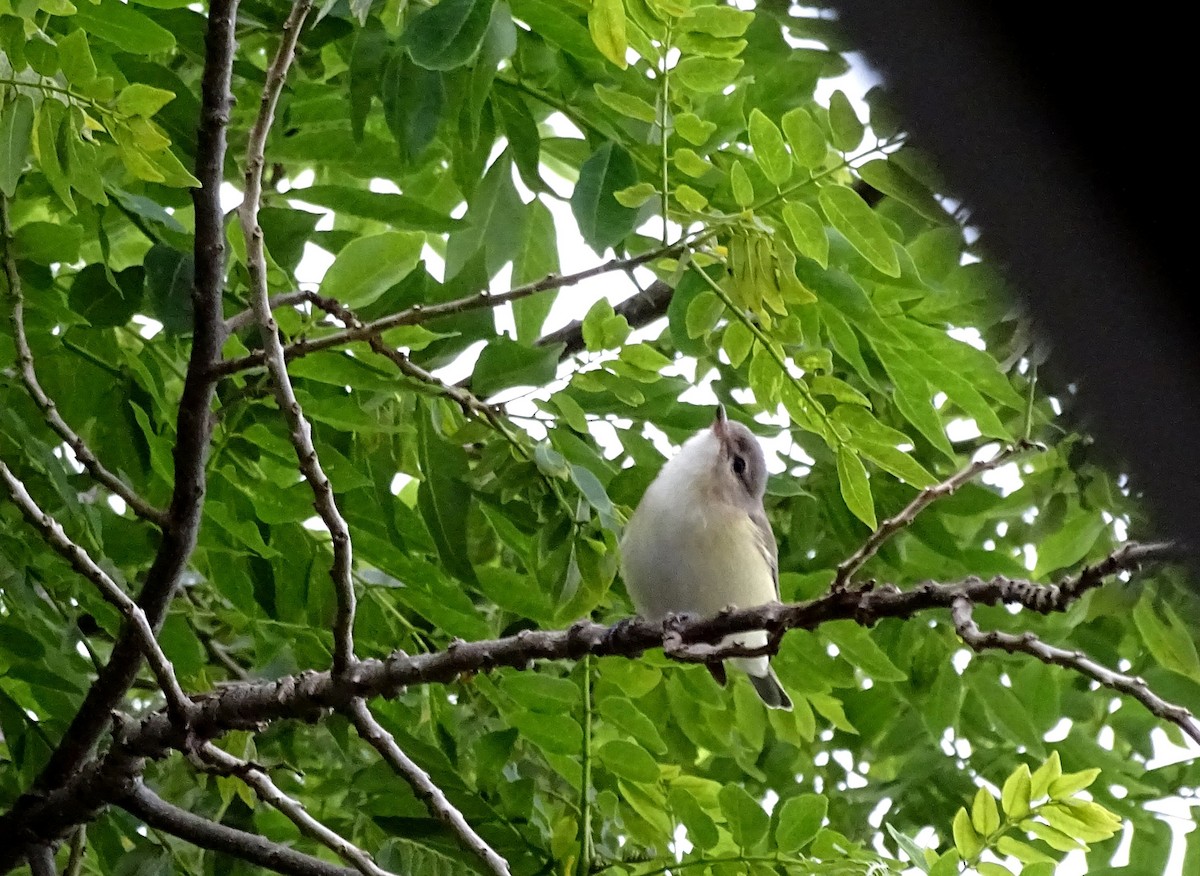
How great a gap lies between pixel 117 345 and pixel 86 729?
1.93 feet

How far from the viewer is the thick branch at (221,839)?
1.72 meters

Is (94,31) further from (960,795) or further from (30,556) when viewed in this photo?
(960,795)

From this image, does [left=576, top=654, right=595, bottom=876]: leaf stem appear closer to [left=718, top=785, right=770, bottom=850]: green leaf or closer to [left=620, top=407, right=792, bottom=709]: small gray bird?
[left=718, top=785, right=770, bottom=850]: green leaf

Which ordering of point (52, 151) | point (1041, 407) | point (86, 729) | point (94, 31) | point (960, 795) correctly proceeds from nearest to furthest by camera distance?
point (52, 151) → point (94, 31) → point (86, 729) → point (1041, 407) → point (960, 795)

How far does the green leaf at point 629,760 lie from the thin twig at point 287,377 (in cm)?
58

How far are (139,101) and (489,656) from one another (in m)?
0.75

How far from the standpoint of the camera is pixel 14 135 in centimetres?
147

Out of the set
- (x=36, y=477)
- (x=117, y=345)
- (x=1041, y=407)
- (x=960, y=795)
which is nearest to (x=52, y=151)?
(x=117, y=345)

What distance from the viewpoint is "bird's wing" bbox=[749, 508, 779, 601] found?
2523mm

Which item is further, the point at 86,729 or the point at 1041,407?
the point at 1041,407

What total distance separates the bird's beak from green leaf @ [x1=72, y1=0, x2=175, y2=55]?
1.04m

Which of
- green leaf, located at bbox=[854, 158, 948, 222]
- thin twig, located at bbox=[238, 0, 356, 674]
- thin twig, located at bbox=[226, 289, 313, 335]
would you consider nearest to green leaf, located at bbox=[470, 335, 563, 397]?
thin twig, located at bbox=[226, 289, 313, 335]

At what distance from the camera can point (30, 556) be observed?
1901 millimetres

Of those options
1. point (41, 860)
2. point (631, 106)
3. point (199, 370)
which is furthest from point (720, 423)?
point (41, 860)
